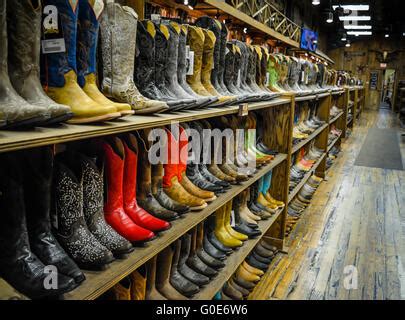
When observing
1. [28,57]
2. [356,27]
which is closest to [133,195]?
[28,57]

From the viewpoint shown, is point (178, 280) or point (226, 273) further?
point (226, 273)

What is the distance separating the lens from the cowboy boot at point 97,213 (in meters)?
1.44

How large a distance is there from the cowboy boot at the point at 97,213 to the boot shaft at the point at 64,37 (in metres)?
0.29

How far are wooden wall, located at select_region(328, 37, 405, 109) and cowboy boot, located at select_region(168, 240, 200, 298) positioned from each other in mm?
23700

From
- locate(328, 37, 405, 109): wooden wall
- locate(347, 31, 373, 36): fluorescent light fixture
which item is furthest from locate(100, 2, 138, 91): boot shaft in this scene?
locate(328, 37, 405, 109): wooden wall

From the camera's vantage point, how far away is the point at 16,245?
1.15 metres

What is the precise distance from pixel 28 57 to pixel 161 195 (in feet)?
3.11

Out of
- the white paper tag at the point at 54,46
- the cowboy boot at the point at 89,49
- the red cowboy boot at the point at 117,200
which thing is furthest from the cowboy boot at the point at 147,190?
the white paper tag at the point at 54,46

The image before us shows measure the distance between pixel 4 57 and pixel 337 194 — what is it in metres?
5.27

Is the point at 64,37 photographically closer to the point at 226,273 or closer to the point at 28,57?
the point at 28,57

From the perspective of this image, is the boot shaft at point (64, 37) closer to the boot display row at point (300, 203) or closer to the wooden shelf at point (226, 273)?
the wooden shelf at point (226, 273)

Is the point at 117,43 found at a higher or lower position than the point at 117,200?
higher

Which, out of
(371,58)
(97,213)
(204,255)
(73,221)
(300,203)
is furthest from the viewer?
(371,58)
